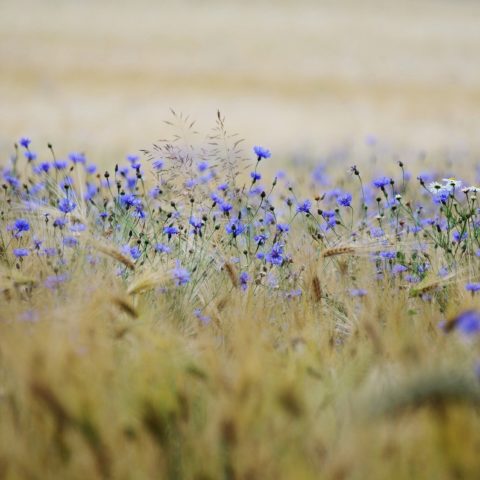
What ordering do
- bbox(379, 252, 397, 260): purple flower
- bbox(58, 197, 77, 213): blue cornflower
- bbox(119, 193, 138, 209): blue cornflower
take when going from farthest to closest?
bbox(119, 193, 138, 209): blue cornflower < bbox(379, 252, 397, 260): purple flower < bbox(58, 197, 77, 213): blue cornflower

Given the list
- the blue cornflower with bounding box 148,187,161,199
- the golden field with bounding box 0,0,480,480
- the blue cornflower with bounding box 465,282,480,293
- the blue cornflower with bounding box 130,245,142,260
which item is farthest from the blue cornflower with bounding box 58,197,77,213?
the blue cornflower with bounding box 465,282,480,293

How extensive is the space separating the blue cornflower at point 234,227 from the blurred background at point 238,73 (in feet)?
14.5

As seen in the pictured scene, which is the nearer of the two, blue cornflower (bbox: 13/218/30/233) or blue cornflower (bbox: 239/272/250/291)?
blue cornflower (bbox: 239/272/250/291)

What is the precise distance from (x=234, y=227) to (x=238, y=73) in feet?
48.5

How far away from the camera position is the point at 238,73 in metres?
17.5

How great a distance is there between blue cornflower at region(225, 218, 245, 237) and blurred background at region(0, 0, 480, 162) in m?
4.41

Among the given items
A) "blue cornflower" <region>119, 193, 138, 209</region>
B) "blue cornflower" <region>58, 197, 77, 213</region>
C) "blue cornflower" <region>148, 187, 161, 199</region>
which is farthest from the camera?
"blue cornflower" <region>148, 187, 161, 199</region>

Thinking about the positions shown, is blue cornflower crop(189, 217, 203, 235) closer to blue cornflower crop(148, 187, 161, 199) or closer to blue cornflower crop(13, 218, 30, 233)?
blue cornflower crop(148, 187, 161, 199)

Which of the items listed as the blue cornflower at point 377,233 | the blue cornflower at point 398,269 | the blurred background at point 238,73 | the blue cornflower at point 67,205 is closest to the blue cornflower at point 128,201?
the blue cornflower at point 67,205

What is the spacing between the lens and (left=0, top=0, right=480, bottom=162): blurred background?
11461 mm

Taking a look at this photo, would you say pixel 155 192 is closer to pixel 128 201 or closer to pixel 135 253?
pixel 128 201

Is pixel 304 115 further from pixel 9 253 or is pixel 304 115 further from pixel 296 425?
pixel 296 425

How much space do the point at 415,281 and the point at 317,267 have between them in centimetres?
51

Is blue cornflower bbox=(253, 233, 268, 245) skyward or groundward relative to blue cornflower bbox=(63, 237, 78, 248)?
groundward
